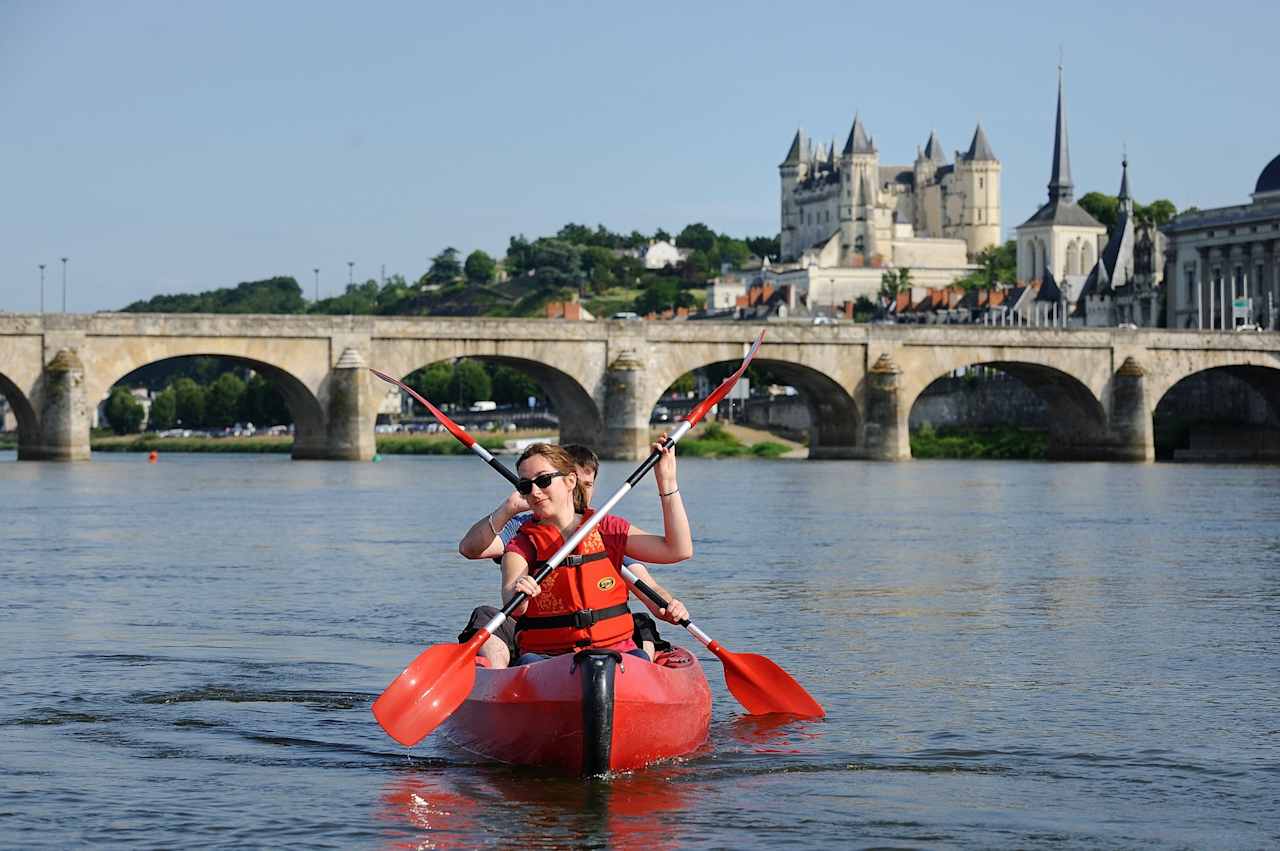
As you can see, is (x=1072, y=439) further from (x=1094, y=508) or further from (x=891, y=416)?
(x=1094, y=508)

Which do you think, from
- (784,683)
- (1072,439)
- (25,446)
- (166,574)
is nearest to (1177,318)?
(1072,439)

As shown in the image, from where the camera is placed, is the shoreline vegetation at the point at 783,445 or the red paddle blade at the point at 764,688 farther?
the shoreline vegetation at the point at 783,445

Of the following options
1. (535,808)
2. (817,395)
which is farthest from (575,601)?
(817,395)

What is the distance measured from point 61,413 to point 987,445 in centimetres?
4231

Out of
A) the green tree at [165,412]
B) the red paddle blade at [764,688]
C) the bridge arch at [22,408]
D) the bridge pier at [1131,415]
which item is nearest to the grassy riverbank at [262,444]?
the green tree at [165,412]

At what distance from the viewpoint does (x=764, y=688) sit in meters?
13.6

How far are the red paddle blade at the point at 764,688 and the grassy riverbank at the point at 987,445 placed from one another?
73.1 meters

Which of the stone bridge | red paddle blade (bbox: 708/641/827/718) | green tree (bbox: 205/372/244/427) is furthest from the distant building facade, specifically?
red paddle blade (bbox: 708/641/827/718)

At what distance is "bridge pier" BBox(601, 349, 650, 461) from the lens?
→ 71.3 metres

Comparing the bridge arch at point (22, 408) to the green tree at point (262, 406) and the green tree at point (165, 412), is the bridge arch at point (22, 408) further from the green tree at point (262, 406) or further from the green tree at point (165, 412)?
the green tree at point (165, 412)

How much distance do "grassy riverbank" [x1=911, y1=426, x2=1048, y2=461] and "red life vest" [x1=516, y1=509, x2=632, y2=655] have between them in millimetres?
75275

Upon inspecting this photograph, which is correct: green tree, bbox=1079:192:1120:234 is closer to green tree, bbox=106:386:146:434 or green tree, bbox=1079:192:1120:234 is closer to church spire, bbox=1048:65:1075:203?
church spire, bbox=1048:65:1075:203

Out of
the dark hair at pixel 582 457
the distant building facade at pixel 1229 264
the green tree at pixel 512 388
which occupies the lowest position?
the dark hair at pixel 582 457

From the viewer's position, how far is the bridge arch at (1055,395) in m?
76.4
